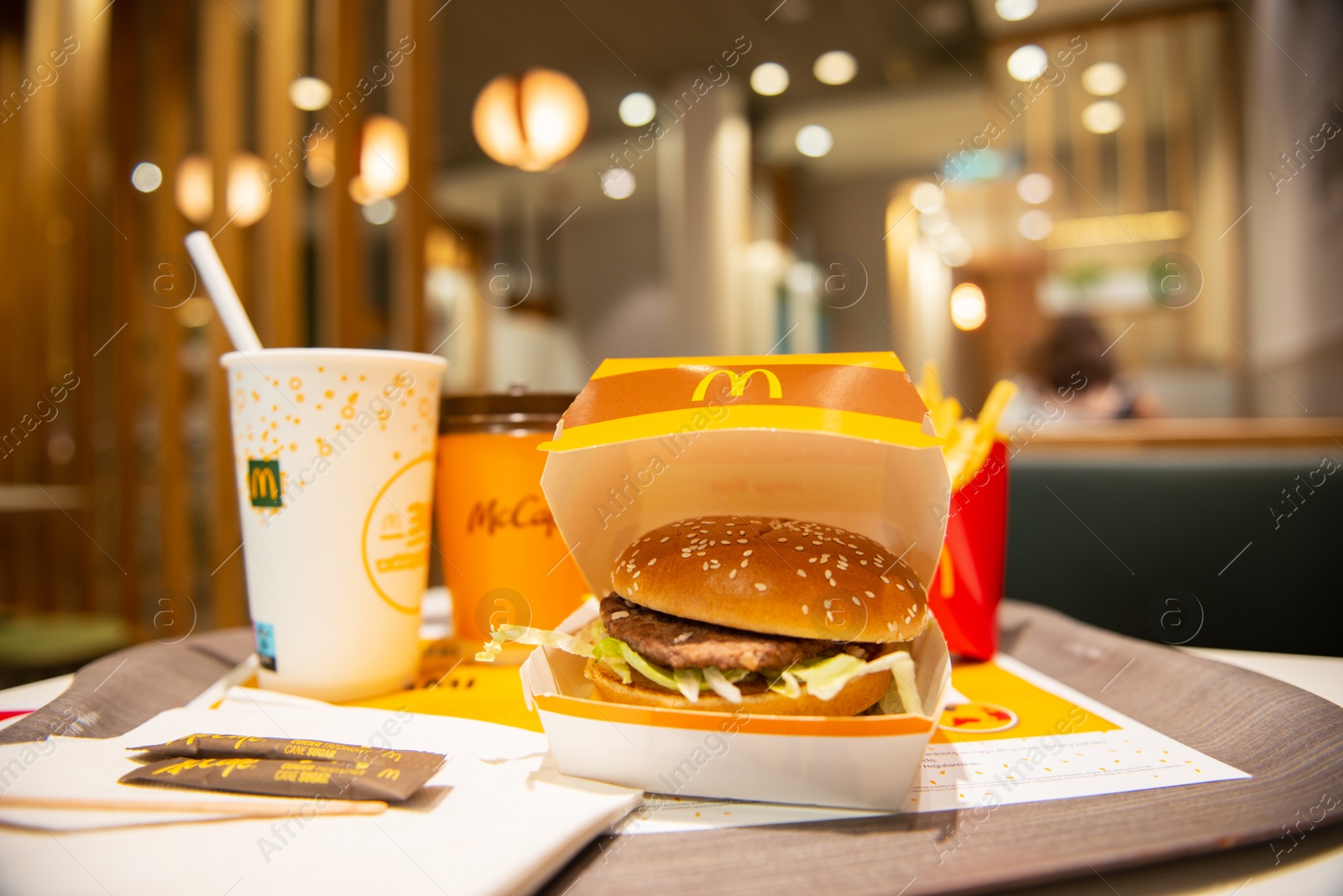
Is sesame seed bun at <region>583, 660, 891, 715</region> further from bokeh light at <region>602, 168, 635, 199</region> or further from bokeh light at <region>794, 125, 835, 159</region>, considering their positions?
bokeh light at <region>602, 168, 635, 199</region>

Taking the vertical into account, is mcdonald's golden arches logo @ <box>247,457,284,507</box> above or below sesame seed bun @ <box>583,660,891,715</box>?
above

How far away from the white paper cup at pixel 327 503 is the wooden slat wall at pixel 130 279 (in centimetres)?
138

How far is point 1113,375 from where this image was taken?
4574mm

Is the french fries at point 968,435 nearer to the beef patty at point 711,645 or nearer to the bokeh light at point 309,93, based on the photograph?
the beef patty at point 711,645

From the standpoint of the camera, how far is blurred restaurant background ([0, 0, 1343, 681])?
1874 mm

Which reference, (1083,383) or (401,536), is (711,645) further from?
(1083,383)

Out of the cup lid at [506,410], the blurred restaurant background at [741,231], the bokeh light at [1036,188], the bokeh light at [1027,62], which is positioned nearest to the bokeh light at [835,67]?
the blurred restaurant background at [741,231]

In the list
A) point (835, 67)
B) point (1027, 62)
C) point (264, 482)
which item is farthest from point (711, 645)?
point (1027, 62)

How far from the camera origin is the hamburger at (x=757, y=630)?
2.13ft

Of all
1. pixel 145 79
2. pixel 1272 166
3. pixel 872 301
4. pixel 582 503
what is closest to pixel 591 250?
pixel 872 301

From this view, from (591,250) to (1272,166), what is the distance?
6.60 meters

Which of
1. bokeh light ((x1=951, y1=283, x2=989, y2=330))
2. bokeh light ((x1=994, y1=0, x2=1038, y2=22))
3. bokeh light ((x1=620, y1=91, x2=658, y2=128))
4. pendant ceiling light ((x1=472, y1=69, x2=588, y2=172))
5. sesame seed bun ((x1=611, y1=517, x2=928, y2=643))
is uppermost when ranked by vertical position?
bokeh light ((x1=994, y1=0, x2=1038, y2=22))

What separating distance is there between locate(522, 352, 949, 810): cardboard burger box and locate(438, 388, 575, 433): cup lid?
0.47 feet

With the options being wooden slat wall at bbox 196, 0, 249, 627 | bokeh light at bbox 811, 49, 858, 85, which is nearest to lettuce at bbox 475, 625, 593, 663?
wooden slat wall at bbox 196, 0, 249, 627
